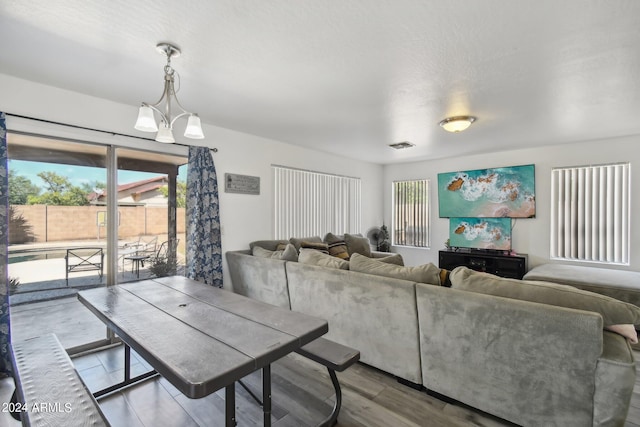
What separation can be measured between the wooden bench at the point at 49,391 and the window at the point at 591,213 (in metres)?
5.67

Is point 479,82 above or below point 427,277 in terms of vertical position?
above

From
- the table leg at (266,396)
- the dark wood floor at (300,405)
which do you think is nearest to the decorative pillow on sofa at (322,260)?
the dark wood floor at (300,405)

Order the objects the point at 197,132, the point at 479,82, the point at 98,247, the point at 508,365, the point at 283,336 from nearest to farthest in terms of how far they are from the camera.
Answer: the point at 283,336
the point at 508,365
the point at 197,132
the point at 479,82
the point at 98,247

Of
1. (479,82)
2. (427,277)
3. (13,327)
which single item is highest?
(479,82)

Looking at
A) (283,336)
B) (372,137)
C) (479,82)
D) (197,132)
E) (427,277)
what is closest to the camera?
(283,336)

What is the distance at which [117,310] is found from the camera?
5.72 feet

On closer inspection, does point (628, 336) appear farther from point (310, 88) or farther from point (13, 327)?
point (13, 327)

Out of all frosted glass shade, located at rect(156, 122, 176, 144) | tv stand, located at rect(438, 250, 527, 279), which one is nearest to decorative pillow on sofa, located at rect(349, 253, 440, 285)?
frosted glass shade, located at rect(156, 122, 176, 144)

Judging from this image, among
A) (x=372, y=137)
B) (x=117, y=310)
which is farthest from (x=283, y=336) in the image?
(x=372, y=137)

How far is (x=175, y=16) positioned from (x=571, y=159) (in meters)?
5.35

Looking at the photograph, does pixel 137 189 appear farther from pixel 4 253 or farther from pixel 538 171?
pixel 538 171

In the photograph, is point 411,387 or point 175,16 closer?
point 175,16

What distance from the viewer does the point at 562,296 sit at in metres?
1.63

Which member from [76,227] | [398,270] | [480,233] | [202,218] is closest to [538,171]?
[480,233]
